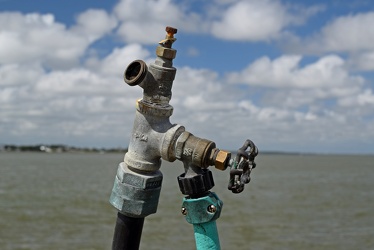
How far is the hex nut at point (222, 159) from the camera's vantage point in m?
1.94

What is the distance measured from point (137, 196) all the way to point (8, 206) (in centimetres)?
2062

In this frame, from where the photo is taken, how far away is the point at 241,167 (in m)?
1.89

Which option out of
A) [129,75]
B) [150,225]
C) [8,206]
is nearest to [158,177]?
[129,75]

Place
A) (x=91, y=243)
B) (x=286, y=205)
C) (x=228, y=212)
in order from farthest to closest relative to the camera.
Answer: (x=286, y=205) → (x=228, y=212) → (x=91, y=243)

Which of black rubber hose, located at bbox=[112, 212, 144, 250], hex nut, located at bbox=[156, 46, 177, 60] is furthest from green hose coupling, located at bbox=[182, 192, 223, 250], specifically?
hex nut, located at bbox=[156, 46, 177, 60]

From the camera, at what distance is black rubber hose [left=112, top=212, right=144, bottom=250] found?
6.84 feet

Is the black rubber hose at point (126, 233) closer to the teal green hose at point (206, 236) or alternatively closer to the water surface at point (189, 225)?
the teal green hose at point (206, 236)

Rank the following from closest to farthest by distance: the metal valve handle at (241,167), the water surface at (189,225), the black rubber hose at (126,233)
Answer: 1. the metal valve handle at (241,167)
2. the black rubber hose at (126,233)
3. the water surface at (189,225)

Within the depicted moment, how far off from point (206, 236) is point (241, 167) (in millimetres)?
285

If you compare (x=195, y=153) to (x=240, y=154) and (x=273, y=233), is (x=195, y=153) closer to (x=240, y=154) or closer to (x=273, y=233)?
(x=240, y=154)

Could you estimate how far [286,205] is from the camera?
22844 mm

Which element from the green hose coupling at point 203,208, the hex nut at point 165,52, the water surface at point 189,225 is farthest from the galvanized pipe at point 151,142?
the water surface at point 189,225

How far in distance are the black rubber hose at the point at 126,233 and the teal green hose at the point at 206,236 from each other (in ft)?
0.80

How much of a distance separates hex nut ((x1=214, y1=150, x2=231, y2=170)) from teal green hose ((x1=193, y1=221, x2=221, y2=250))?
0.65ft
